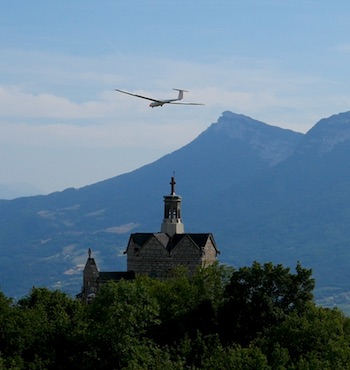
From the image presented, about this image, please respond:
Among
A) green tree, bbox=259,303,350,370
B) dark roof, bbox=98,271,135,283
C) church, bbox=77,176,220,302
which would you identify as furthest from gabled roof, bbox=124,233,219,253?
green tree, bbox=259,303,350,370

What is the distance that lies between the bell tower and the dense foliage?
23397 mm

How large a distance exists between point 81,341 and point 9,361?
512cm

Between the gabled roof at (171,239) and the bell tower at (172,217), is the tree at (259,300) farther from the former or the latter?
the bell tower at (172,217)

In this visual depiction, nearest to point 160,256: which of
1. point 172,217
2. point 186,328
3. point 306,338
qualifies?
point 172,217

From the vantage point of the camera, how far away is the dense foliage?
6681cm

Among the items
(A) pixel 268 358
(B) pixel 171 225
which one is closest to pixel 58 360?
(A) pixel 268 358

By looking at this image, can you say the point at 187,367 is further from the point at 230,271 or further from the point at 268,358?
the point at 230,271

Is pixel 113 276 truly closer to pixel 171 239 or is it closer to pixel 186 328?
pixel 171 239

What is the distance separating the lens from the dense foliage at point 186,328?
6681 centimetres

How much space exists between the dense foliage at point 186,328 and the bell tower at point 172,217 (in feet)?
76.8

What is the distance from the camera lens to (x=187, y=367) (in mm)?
66125

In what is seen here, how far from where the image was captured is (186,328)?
74.8 meters

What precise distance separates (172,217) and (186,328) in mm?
30431

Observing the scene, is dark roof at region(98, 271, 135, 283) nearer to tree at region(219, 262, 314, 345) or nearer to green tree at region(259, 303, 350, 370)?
tree at region(219, 262, 314, 345)
